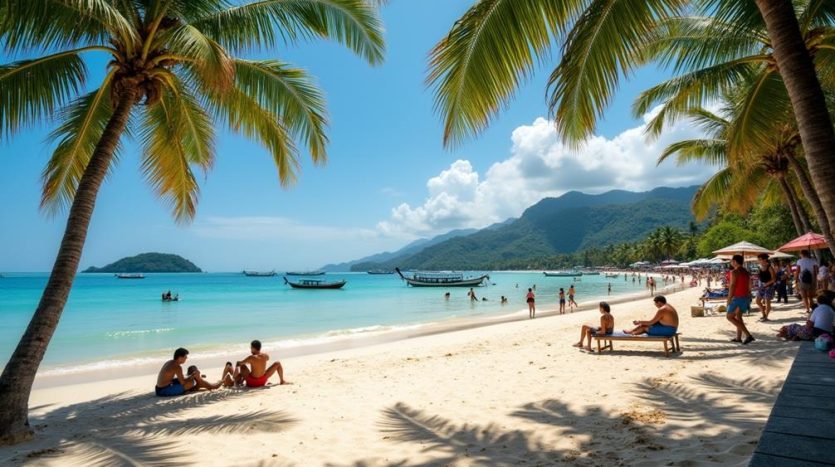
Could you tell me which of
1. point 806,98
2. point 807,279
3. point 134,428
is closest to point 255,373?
point 134,428

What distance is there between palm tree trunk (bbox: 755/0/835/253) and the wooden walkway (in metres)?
1.35

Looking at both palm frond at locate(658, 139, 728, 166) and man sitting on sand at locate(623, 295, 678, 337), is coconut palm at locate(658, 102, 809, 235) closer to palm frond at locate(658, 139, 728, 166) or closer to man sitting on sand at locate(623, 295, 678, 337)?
palm frond at locate(658, 139, 728, 166)

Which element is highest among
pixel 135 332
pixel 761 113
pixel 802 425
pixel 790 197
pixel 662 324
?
pixel 761 113

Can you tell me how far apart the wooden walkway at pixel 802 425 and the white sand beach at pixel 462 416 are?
0.91 meters

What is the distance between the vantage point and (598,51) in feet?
15.5

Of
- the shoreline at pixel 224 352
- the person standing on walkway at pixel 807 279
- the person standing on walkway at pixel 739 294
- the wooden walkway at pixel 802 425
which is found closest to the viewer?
the wooden walkway at pixel 802 425

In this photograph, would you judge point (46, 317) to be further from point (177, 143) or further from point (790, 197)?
point (790, 197)

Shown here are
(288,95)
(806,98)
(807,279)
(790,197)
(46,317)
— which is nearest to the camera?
(806,98)

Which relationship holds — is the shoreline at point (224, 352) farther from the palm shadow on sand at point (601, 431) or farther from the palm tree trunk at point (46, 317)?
the palm shadow on sand at point (601, 431)

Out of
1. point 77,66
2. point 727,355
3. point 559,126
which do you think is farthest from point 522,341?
point 77,66

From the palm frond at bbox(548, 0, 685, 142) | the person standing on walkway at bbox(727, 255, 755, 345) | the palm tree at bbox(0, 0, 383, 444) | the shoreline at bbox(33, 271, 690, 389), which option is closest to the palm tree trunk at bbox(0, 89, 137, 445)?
the palm tree at bbox(0, 0, 383, 444)

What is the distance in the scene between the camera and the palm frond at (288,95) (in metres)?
7.30

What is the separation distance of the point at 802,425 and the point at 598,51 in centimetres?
384

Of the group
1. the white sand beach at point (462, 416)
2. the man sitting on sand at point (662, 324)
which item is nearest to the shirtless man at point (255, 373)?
the white sand beach at point (462, 416)
